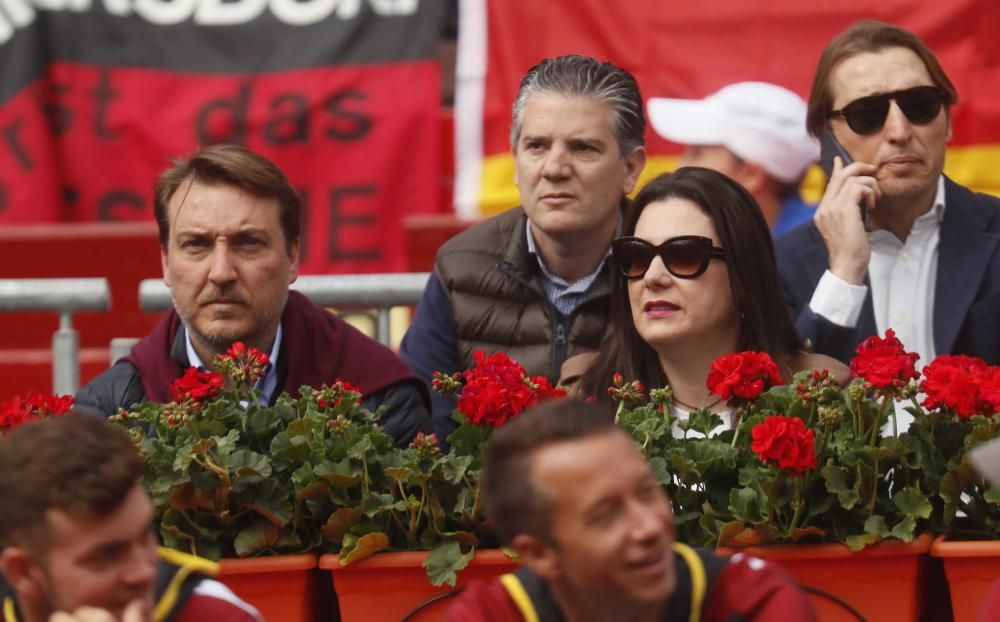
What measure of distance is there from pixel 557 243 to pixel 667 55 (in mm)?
2989

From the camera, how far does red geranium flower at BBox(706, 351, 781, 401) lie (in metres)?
4.32

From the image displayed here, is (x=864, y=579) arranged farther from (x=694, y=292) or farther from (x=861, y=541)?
(x=694, y=292)

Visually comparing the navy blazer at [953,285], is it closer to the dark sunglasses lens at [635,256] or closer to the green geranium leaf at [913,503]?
the dark sunglasses lens at [635,256]

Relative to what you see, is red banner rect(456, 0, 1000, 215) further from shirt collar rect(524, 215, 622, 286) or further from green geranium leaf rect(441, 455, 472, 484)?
green geranium leaf rect(441, 455, 472, 484)

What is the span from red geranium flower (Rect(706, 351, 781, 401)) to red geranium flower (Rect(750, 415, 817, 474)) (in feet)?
0.85

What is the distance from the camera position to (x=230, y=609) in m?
3.41

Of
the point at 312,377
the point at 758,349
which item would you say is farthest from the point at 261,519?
Result: the point at 758,349

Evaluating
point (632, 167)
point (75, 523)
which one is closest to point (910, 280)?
point (632, 167)

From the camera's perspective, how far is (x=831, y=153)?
18.3ft

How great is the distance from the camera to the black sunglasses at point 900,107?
545cm

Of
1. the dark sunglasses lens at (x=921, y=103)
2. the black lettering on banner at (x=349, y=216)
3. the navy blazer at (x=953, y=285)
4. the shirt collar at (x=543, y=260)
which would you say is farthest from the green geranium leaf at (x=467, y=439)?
the black lettering on banner at (x=349, y=216)

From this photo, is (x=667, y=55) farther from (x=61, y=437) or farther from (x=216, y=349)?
(x=61, y=437)

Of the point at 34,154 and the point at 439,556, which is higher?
the point at 34,154

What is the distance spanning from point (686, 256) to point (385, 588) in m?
1.18
